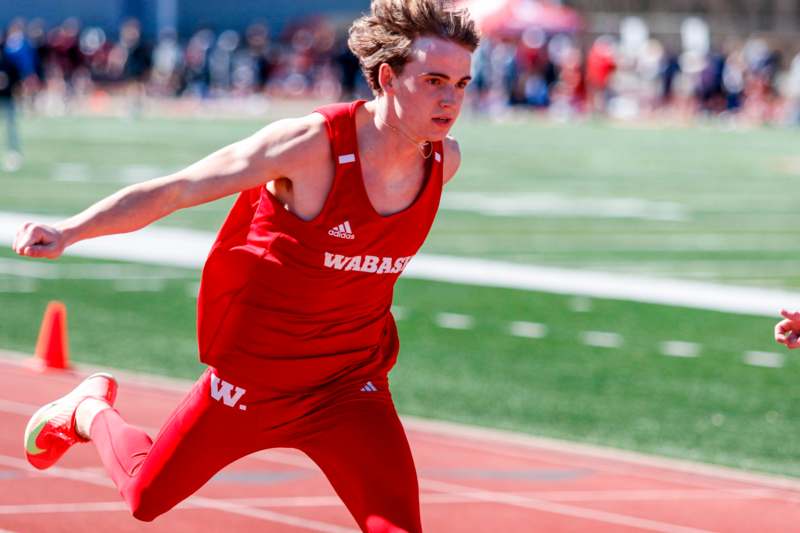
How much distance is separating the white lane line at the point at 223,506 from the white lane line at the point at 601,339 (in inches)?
180

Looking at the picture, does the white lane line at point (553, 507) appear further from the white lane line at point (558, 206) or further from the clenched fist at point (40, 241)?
the white lane line at point (558, 206)

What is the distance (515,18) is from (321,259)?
47.6 metres

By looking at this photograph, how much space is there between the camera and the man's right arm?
14.9ft

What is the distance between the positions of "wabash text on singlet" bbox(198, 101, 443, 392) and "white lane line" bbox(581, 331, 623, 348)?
6195mm

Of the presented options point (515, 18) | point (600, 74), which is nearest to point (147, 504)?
point (600, 74)

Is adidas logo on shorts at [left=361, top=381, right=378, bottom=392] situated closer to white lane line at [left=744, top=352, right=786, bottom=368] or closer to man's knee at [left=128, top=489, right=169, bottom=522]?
man's knee at [left=128, top=489, right=169, bottom=522]

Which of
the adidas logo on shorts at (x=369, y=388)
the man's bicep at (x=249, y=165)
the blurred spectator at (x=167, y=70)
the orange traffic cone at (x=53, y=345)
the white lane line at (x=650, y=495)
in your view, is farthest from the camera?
the blurred spectator at (x=167, y=70)

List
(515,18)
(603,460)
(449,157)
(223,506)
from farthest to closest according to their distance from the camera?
(515,18)
(603,460)
(223,506)
(449,157)

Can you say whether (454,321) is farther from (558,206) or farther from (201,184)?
(558,206)

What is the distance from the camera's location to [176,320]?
38.5 feet

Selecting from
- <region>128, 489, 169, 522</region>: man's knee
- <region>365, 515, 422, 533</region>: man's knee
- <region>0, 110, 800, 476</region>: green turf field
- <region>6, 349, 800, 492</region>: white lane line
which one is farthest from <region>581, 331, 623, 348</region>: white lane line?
<region>365, 515, 422, 533</region>: man's knee

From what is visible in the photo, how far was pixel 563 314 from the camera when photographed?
39.9 feet

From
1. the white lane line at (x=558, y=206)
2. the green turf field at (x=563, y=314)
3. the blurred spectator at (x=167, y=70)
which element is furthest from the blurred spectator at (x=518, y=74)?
the white lane line at (x=558, y=206)

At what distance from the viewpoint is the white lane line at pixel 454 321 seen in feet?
38.1
